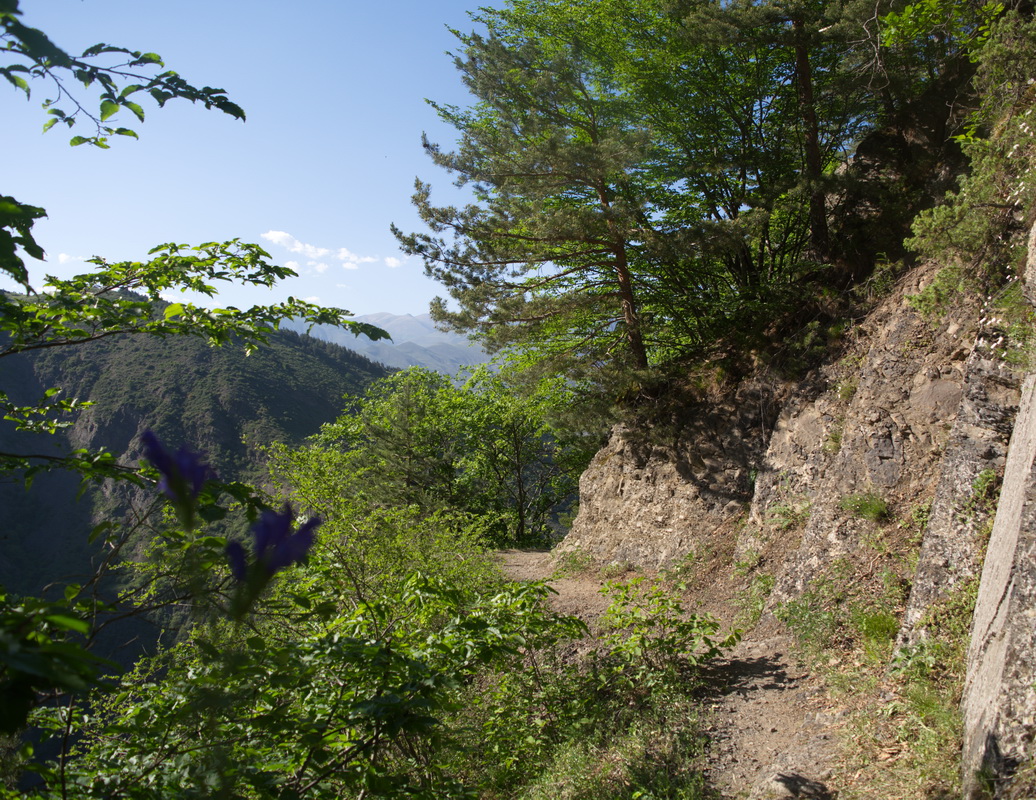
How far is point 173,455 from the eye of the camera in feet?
3.10

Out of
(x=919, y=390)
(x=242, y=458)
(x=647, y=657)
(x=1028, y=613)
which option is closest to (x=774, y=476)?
(x=919, y=390)

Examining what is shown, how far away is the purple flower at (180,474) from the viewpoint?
845 millimetres

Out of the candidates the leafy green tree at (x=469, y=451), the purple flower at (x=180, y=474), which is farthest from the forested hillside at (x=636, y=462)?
the leafy green tree at (x=469, y=451)

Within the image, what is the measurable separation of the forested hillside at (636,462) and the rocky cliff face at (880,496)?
0.13 ft

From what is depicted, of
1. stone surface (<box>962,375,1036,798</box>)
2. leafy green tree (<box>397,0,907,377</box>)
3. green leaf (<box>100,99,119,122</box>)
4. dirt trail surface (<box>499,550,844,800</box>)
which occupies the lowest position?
dirt trail surface (<box>499,550,844,800</box>)

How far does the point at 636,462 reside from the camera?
1134 cm

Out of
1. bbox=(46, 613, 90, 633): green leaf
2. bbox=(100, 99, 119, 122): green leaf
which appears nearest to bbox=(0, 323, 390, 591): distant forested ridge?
bbox=(100, 99, 119, 122): green leaf

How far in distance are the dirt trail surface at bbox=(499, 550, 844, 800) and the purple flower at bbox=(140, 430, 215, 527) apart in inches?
157

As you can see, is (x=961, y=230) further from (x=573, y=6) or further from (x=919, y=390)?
(x=573, y=6)

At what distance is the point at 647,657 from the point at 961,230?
16.0 ft

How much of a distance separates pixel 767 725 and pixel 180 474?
5.12 metres

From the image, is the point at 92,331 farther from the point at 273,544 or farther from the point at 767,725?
the point at 767,725

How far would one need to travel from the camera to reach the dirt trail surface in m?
3.72

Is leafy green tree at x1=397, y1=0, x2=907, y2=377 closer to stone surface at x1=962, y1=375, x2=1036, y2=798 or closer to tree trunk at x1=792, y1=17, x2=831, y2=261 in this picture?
tree trunk at x1=792, y1=17, x2=831, y2=261
